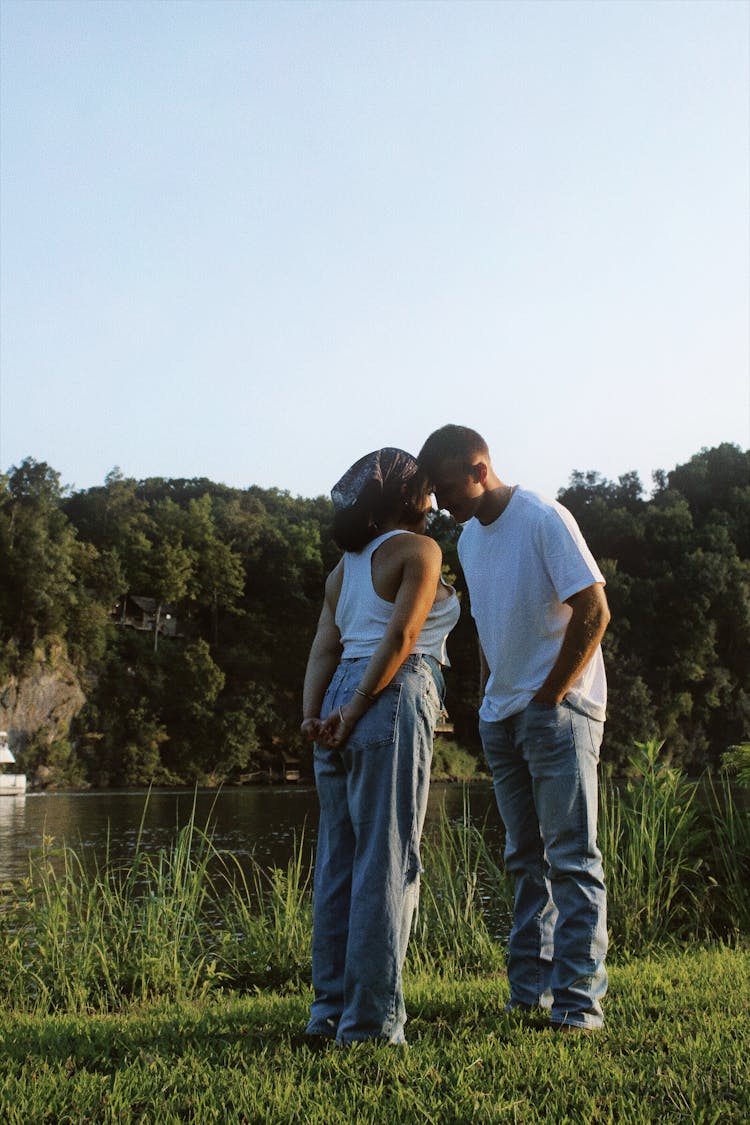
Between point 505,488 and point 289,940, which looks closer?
point 505,488

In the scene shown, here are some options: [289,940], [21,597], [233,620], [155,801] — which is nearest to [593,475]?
[233,620]

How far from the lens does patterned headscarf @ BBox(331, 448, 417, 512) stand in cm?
321

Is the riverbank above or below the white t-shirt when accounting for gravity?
below

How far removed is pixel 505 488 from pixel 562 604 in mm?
428

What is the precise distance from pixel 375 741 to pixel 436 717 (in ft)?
0.85

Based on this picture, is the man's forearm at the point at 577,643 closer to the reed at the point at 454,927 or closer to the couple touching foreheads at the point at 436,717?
the couple touching foreheads at the point at 436,717

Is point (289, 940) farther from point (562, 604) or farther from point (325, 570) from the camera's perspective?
point (325, 570)

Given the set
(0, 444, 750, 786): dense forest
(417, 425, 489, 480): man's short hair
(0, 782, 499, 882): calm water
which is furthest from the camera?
(0, 444, 750, 786): dense forest

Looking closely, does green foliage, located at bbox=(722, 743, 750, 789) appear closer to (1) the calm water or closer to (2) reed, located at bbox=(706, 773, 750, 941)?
(2) reed, located at bbox=(706, 773, 750, 941)

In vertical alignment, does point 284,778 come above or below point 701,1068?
below

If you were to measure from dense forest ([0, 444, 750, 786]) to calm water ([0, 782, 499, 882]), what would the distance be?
23.4 ft

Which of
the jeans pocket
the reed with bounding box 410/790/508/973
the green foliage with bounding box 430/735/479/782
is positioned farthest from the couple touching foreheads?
the green foliage with bounding box 430/735/479/782

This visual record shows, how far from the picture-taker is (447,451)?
3.36m

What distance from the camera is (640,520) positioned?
205 feet
